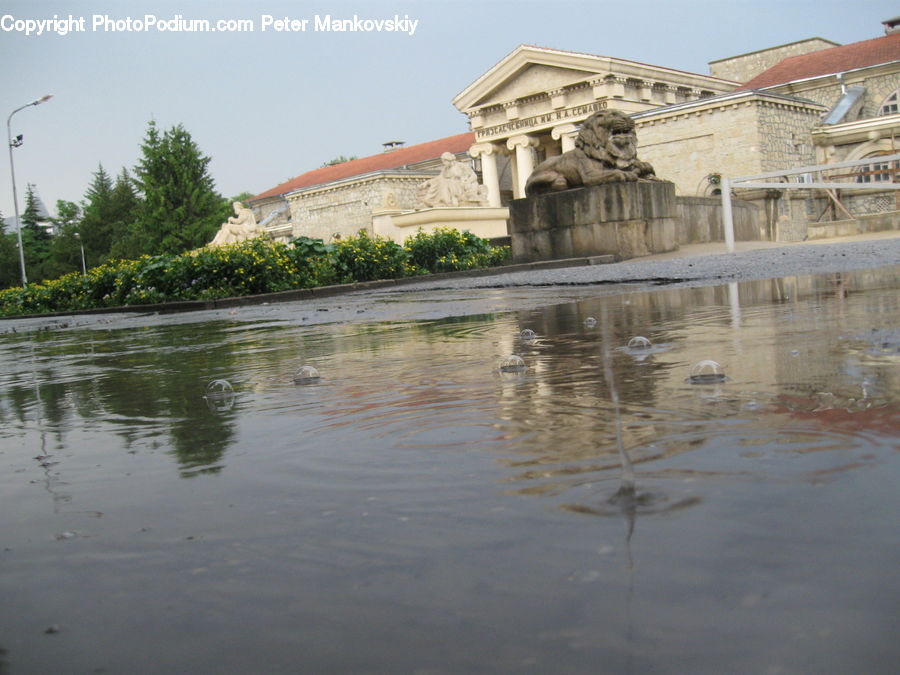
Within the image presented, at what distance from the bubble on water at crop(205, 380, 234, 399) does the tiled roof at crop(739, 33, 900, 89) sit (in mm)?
44603

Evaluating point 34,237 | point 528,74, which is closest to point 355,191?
point 528,74

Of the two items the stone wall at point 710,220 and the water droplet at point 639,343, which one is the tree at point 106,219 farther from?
the water droplet at point 639,343

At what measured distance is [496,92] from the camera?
164ft

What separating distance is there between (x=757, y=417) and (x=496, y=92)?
49838mm

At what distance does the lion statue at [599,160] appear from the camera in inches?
669

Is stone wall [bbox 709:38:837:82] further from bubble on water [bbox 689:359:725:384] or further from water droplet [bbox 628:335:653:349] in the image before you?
bubble on water [bbox 689:359:725:384]

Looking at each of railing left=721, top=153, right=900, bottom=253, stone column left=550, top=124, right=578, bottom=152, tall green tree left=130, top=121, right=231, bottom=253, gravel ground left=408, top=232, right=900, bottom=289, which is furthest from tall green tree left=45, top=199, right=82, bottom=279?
gravel ground left=408, top=232, right=900, bottom=289

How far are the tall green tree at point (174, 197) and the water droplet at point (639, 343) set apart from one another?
63111 millimetres

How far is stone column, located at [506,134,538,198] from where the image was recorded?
163ft

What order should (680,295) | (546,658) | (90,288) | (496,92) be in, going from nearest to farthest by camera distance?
(546,658)
(680,295)
(90,288)
(496,92)

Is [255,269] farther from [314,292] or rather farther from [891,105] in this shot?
[891,105]

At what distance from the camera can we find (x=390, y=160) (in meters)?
59.8

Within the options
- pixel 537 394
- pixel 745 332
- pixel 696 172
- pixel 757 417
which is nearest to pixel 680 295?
pixel 745 332

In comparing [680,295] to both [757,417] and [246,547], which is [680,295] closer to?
[757,417]
